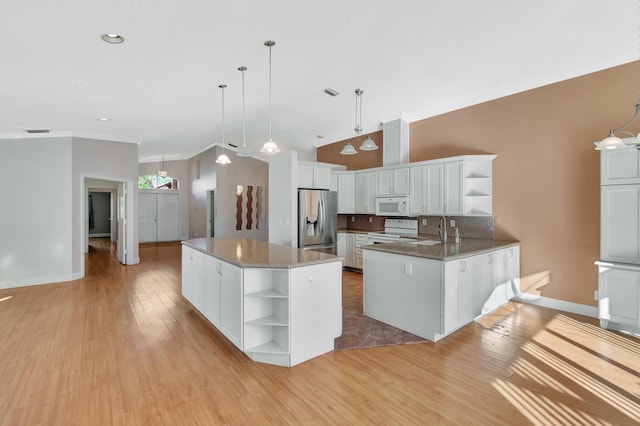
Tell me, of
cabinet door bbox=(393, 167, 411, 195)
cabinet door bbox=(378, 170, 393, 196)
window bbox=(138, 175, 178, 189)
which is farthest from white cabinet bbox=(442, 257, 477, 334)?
window bbox=(138, 175, 178, 189)

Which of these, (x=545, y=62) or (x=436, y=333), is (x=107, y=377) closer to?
(x=436, y=333)

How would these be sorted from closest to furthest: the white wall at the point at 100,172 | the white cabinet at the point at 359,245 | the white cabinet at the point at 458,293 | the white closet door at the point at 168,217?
the white cabinet at the point at 458,293, the white wall at the point at 100,172, the white cabinet at the point at 359,245, the white closet door at the point at 168,217

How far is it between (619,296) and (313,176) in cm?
456

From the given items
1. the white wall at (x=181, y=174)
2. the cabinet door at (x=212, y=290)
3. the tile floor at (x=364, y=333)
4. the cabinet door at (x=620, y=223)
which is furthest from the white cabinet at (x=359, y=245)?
the white wall at (x=181, y=174)

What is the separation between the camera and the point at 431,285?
3.08m

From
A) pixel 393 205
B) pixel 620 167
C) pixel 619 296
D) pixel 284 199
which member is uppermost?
pixel 620 167

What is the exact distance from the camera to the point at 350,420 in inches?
77.3

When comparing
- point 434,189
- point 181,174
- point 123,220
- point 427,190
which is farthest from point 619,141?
point 181,174

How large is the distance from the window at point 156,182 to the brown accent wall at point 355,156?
→ 7.02 metres

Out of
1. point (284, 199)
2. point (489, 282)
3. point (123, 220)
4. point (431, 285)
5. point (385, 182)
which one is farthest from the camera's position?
point (123, 220)

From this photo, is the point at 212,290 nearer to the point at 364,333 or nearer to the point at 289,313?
the point at 289,313

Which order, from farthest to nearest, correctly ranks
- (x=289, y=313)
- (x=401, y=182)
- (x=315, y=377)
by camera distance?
(x=401, y=182)
(x=289, y=313)
(x=315, y=377)

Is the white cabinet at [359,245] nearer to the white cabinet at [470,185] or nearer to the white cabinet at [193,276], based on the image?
the white cabinet at [470,185]

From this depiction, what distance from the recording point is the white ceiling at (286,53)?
2.54 meters
